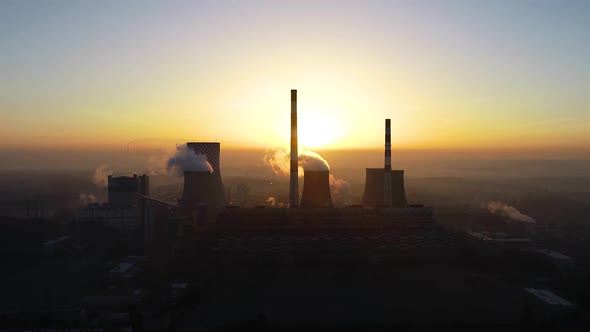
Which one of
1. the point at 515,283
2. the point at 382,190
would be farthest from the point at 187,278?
the point at 382,190

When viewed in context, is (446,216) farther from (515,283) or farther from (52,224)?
(52,224)

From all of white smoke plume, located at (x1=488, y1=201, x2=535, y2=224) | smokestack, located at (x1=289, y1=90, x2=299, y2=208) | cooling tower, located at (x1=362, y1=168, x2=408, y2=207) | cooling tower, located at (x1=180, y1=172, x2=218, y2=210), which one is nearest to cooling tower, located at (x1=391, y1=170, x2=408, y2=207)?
cooling tower, located at (x1=362, y1=168, x2=408, y2=207)

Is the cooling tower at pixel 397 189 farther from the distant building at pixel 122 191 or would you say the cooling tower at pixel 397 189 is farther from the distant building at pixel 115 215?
the distant building at pixel 122 191

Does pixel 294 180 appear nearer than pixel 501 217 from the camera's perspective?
Yes

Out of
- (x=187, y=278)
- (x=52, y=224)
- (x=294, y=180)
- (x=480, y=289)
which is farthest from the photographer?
(x=52, y=224)

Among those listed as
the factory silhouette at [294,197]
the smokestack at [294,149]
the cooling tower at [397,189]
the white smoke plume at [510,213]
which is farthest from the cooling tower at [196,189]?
the white smoke plume at [510,213]

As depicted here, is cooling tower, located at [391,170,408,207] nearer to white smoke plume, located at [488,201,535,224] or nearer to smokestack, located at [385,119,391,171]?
smokestack, located at [385,119,391,171]
